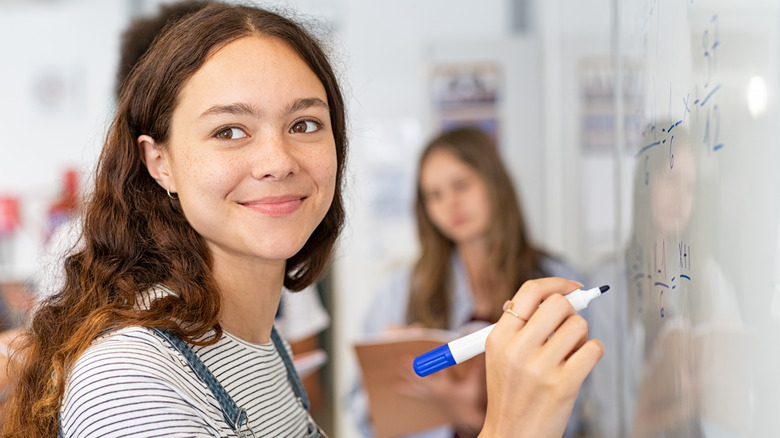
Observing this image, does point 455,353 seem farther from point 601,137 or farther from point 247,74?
point 601,137

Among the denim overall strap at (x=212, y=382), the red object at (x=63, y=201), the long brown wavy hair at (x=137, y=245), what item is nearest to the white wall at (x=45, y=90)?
the red object at (x=63, y=201)

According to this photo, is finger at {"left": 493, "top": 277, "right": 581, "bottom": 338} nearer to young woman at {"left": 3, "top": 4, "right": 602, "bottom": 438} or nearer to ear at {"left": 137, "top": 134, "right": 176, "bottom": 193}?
young woman at {"left": 3, "top": 4, "right": 602, "bottom": 438}

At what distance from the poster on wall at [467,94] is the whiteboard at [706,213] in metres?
1.91

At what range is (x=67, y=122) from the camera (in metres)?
3.47

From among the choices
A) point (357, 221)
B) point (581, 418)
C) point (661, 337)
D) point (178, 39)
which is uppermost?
point (178, 39)

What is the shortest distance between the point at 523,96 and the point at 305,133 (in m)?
2.19

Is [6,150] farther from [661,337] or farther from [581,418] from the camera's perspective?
[661,337]

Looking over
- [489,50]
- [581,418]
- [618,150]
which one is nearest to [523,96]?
[489,50]

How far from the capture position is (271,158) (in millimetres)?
735

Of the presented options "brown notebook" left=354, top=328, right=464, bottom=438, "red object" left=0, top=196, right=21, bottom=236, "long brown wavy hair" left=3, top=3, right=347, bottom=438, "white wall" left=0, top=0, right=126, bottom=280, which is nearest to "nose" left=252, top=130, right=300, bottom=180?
"long brown wavy hair" left=3, top=3, right=347, bottom=438

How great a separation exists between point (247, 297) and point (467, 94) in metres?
2.13

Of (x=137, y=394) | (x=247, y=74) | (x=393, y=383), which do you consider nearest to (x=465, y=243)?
(x=393, y=383)

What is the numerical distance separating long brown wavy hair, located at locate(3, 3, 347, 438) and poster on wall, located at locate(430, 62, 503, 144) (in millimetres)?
1990

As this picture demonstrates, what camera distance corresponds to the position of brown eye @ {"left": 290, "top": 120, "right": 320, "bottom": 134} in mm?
778
